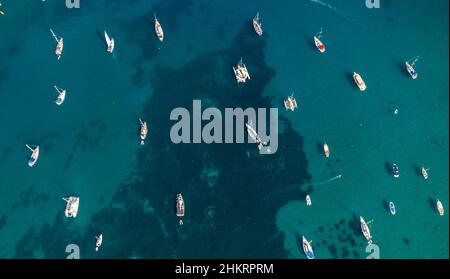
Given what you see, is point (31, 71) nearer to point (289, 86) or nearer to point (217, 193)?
point (217, 193)

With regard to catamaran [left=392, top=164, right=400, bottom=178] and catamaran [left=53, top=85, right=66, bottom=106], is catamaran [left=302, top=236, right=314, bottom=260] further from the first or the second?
catamaran [left=53, top=85, right=66, bottom=106]

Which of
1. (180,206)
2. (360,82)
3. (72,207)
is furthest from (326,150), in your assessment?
(72,207)

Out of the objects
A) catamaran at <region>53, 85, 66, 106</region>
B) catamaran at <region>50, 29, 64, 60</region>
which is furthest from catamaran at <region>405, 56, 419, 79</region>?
catamaran at <region>50, 29, 64, 60</region>

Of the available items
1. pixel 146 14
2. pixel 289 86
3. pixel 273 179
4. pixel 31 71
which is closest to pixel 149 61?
pixel 146 14

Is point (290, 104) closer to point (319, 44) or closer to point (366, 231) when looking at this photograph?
point (319, 44)

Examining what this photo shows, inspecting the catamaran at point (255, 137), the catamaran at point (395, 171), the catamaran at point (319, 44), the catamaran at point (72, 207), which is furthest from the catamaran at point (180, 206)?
the catamaran at point (319, 44)
